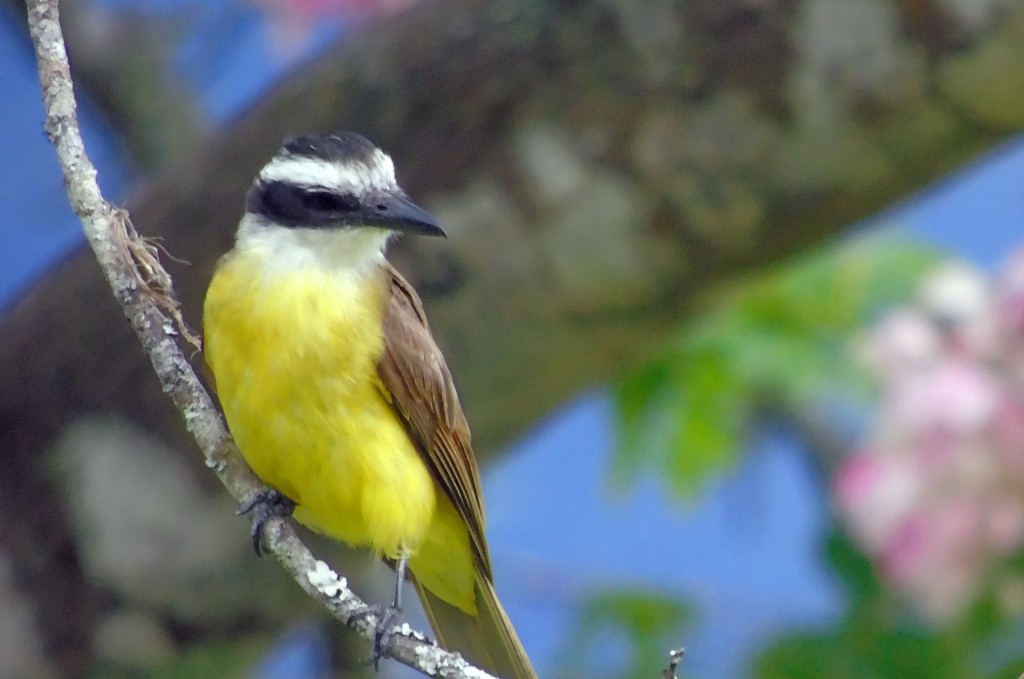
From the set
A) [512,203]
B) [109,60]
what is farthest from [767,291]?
[109,60]

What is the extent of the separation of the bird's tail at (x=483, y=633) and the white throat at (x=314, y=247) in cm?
61

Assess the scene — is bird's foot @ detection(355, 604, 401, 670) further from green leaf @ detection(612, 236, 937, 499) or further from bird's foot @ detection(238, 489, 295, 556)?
green leaf @ detection(612, 236, 937, 499)

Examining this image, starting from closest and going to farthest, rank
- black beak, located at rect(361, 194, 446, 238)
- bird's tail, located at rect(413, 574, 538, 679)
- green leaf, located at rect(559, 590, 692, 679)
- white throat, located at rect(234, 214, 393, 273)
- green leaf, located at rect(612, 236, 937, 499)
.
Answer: black beak, located at rect(361, 194, 446, 238)
white throat, located at rect(234, 214, 393, 273)
bird's tail, located at rect(413, 574, 538, 679)
green leaf, located at rect(559, 590, 692, 679)
green leaf, located at rect(612, 236, 937, 499)

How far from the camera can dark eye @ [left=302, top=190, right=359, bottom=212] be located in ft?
7.62

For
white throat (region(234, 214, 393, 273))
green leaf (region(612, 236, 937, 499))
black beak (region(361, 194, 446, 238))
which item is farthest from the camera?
green leaf (region(612, 236, 937, 499))

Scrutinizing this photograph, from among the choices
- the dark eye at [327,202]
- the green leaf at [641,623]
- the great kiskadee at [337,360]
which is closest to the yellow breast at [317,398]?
the great kiskadee at [337,360]

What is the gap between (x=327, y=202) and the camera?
2350 millimetres

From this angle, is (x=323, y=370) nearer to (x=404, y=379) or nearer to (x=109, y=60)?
(x=404, y=379)

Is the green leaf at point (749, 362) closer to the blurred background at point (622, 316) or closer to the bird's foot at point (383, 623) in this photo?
the blurred background at point (622, 316)

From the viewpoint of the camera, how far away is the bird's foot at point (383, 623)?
80.1 inches

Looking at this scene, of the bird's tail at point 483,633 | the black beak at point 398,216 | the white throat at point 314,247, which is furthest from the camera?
the bird's tail at point 483,633

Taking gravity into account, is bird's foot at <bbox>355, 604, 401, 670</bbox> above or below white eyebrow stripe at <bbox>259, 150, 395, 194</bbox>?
below

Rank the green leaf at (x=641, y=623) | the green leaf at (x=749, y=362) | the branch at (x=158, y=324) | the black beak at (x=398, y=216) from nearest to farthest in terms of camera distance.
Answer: the branch at (x=158, y=324), the black beak at (x=398, y=216), the green leaf at (x=641, y=623), the green leaf at (x=749, y=362)


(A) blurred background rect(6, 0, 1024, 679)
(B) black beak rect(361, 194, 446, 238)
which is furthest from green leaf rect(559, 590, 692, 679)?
(B) black beak rect(361, 194, 446, 238)
